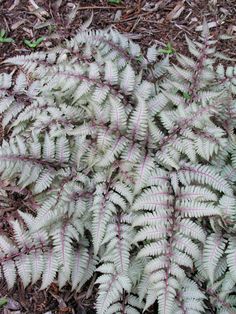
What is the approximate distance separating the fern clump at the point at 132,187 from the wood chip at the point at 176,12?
4.79 feet

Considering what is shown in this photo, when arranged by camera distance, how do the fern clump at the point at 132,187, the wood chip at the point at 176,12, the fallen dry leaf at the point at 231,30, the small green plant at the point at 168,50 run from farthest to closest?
the wood chip at the point at 176,12 < the fallen dry leaf at the point at 231,30 < the small green plant at the point at 168,50 < the fern clump at the point at 132,187

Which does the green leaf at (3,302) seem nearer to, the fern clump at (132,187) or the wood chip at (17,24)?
the fern clump at (132,187)

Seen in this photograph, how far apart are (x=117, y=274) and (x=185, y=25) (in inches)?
132

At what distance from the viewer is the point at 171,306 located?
12.7ft

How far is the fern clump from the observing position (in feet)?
13.4

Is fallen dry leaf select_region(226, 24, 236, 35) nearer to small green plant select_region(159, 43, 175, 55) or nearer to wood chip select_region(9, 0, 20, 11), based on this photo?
small green plant select_region(159, 43, 175, 55)

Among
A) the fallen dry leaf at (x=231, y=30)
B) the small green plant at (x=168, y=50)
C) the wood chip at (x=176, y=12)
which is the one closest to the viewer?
the small green plant at (x=168, y=50)

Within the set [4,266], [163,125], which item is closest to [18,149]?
[4,266]

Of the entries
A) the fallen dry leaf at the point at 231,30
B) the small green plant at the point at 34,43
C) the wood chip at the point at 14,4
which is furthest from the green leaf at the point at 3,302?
the fallen dry leaf at the point at 231,30

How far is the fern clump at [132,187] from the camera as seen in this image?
4.07 meters

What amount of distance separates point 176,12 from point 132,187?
9.18 feet

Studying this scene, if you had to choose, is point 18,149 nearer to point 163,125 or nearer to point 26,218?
point 26,218

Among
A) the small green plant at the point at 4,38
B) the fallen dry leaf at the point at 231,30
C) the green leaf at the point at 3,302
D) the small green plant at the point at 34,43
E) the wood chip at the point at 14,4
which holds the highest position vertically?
the fallen dry leaf at the point at 231,30

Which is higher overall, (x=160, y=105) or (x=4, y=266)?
(x=160, y=105)
